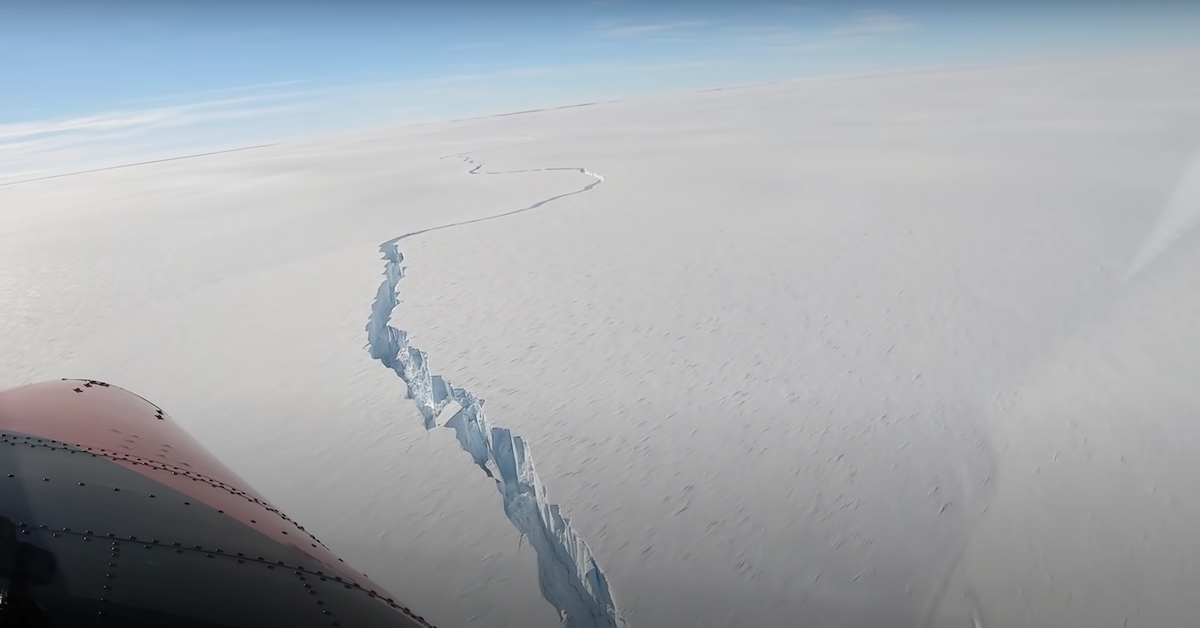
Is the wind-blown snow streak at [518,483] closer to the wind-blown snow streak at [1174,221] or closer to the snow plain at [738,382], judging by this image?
the snow plain at [738,382]

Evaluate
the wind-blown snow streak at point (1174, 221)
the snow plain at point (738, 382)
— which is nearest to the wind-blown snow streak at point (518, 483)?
the snow plain at point (738, 382)

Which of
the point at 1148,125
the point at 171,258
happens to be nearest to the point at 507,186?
the point at 171,258

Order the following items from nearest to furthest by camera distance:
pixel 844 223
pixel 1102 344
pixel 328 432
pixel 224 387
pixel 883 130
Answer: pixel 328 432, pixel 1102 344, pixel 224 387, pixel 844 223, pixel 883 130

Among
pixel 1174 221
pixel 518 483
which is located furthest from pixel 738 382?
pixel 1174 221

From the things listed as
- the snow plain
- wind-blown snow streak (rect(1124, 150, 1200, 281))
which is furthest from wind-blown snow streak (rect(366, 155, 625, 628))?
wind-blown snow streak (rect(1124, 150, 1200, 281))

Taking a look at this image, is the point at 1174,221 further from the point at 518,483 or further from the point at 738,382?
the point at 518,483

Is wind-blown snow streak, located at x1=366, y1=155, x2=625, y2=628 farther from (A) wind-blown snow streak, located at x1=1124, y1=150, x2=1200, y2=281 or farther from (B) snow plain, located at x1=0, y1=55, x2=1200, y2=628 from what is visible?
(A) wind-blown snow streak, located at x1=1124, y1=150, x2=1200, y2=281

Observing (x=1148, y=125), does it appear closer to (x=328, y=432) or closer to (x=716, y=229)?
(x=716, y=229)
